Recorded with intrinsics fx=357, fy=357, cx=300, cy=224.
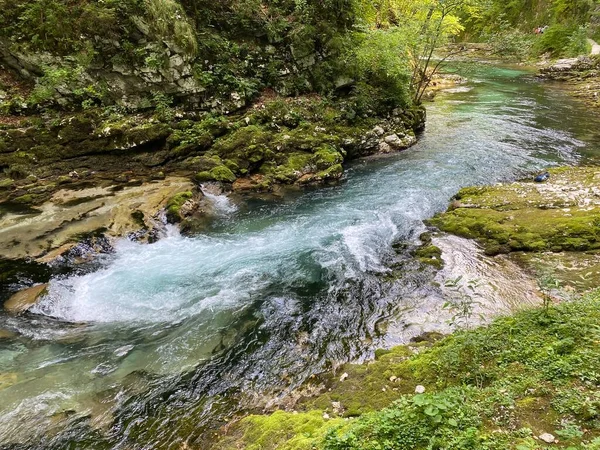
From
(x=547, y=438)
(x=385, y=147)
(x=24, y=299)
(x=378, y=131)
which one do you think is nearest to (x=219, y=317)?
(x=24, y=299)

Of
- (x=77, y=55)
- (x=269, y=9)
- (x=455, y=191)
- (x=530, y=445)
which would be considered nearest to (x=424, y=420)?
(x=530, y=445)

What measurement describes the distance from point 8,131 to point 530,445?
55.0ft

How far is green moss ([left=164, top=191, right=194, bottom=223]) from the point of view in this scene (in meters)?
12.0

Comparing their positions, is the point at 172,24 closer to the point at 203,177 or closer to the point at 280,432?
the point at 203,177

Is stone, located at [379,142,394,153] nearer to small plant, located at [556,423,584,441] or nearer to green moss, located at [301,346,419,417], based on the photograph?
green moss, located at [301,346,419,417]

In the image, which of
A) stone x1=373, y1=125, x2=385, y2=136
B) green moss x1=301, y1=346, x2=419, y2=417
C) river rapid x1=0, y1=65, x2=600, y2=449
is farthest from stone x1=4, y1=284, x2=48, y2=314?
stone x1=373, y1=125, x2=385, y2=136

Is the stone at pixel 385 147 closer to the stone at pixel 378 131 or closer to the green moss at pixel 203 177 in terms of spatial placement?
the stone at pixel 378 131

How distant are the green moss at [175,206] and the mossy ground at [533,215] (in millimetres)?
8414

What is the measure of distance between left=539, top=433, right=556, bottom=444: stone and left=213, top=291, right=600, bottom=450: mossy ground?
4cm

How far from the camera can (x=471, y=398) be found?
4074 millimetres

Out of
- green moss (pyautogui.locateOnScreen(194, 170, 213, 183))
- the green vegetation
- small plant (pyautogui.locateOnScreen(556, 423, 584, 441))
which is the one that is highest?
the green vegetation

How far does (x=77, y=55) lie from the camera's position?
45.8ft

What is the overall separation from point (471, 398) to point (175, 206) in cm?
1049

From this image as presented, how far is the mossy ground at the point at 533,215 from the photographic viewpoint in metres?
9.55
